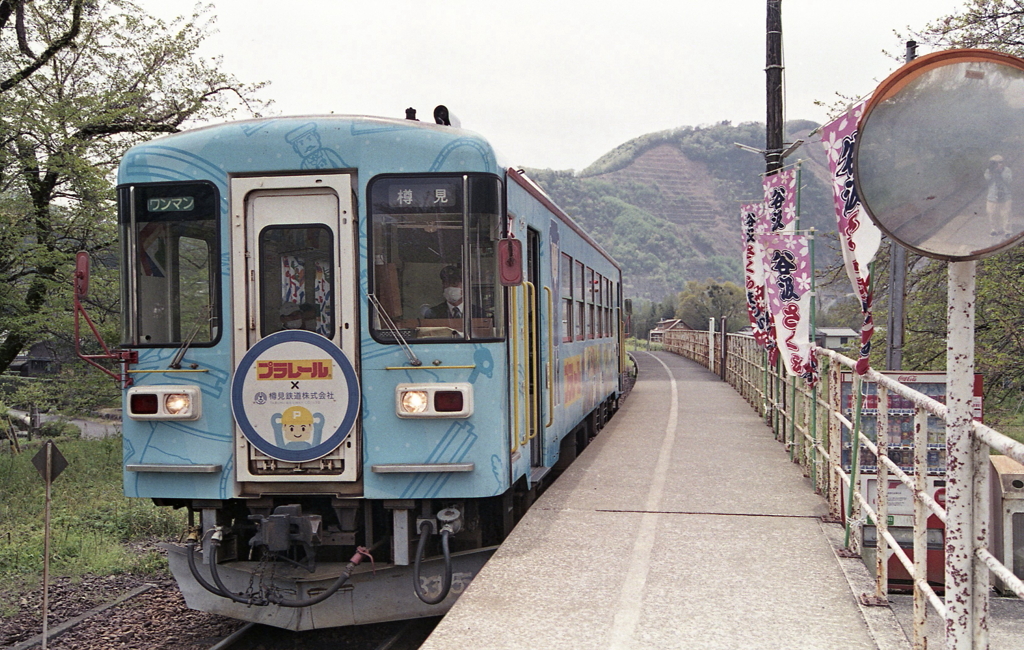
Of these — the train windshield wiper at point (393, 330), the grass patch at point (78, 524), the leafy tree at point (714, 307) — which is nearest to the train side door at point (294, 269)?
the train windshield wiper at point (393, 330)

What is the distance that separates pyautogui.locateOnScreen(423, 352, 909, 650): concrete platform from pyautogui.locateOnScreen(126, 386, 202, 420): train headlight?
208 cm

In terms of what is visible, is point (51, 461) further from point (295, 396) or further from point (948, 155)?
point (948, 155)

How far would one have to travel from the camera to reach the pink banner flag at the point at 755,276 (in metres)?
12.0

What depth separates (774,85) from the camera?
13.6 m

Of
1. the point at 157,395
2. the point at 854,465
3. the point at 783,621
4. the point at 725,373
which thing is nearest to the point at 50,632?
the point at 157,395

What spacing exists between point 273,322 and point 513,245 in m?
1.60

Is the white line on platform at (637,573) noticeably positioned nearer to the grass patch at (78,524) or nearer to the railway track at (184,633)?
the railway track at (184,633)

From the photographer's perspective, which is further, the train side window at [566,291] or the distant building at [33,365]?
the distant building at [33,365]

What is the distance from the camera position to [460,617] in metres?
4.73

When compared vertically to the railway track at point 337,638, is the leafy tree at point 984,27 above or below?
above

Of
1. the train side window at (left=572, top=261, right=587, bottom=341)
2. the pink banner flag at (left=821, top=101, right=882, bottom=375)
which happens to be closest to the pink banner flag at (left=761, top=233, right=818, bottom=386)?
the train side window at (left=572, top=261, right=587, bottom=341)

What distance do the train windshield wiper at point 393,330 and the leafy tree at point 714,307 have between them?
223 ft

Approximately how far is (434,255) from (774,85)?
965cm

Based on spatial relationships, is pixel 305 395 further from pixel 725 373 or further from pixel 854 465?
pixel 725 373
